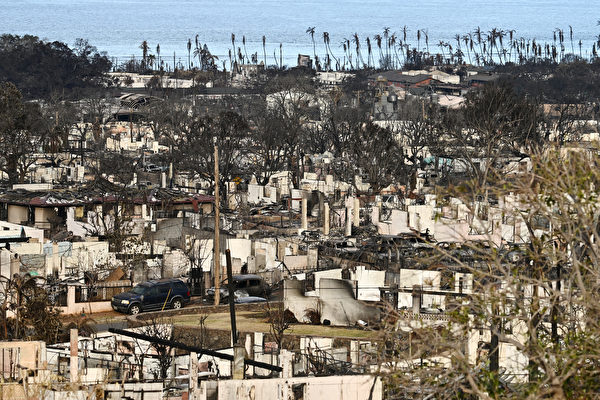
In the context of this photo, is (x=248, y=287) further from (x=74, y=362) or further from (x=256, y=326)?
(x=74, y=362)

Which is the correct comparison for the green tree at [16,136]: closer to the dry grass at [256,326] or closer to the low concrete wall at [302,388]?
the dry grass at [256,326]

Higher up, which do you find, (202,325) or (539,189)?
(539,189)

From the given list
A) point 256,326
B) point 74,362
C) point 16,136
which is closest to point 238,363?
point 74,362

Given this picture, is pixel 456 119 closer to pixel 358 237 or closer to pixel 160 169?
pixel 160 169

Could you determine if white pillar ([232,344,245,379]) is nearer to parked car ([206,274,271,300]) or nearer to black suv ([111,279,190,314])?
black suv ([111,279,190,314])

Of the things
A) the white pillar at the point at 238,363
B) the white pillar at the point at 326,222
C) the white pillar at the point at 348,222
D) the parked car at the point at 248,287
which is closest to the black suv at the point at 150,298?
the parked car at the point at 248,287

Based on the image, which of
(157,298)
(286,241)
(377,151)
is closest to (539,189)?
(157,298)
